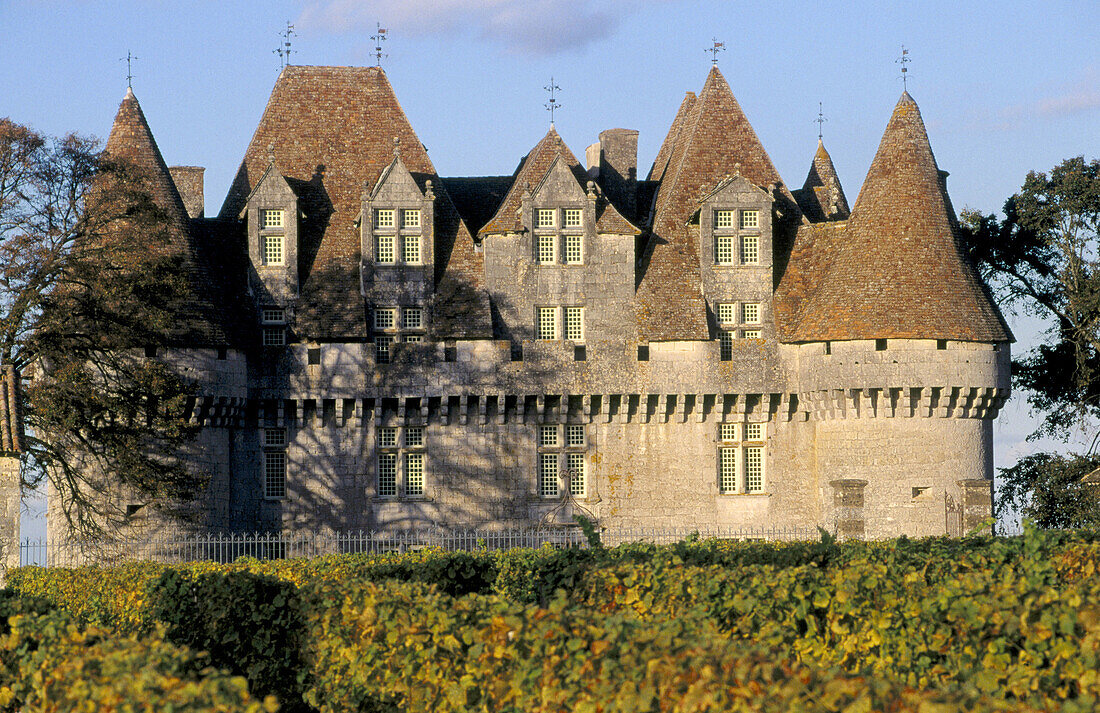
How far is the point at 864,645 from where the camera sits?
13.4m

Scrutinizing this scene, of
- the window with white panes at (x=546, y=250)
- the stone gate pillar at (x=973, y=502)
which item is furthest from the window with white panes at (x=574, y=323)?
the stone gate pillar at (x=973, y=502)

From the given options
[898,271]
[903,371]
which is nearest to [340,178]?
[898,271]

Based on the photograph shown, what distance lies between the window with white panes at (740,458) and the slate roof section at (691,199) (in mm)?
2708

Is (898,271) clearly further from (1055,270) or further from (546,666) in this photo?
(546,666)

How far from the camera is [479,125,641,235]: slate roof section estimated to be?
3828cm

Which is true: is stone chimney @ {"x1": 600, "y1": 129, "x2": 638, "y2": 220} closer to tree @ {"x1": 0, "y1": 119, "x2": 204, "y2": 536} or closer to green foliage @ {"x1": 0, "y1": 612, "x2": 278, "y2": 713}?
tree @ {"x1": 0, "y1": 119, "x2": 204, "y2": 536}

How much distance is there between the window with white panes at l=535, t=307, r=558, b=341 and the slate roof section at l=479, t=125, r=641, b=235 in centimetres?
221

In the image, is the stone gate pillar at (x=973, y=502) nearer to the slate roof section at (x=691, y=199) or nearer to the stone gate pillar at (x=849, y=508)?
the stone gate pillar at (x=849, y=508)

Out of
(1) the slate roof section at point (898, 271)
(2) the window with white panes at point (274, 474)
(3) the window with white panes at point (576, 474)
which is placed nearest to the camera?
(1) the slate roof section at point (898, 271)

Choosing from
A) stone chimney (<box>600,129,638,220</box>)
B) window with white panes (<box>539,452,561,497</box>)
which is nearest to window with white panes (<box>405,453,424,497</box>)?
window with white panes (<box>539,452,561,497</box>)

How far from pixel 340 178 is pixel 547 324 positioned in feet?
22.9

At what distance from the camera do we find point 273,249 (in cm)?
3841

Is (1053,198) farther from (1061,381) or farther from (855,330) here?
(855,330)

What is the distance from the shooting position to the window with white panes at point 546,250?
38.4 m
